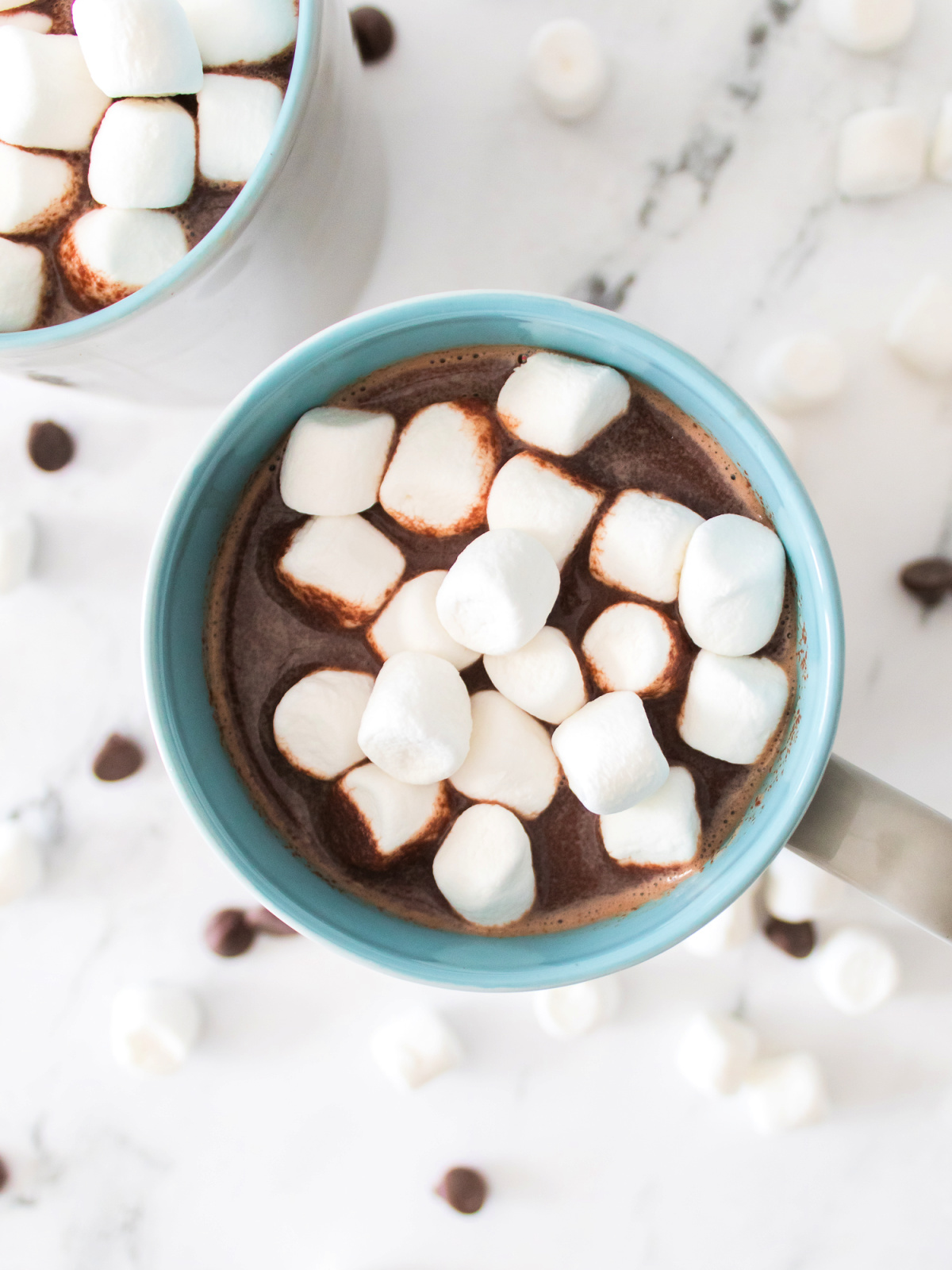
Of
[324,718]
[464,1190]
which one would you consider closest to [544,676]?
[324,718]

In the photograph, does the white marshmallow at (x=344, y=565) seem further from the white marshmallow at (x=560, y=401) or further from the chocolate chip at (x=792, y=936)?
the chocolate chip at (x=792, y=936)

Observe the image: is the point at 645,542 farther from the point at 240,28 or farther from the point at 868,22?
the point at 868,22

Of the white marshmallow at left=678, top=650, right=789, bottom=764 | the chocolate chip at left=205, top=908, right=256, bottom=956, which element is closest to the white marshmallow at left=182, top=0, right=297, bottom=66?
the white marshmallow at left=678, top=650, right=789, bottom=764

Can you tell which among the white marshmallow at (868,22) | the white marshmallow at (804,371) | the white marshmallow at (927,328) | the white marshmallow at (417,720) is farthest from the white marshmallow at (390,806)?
the white marshmallow at (868,22)

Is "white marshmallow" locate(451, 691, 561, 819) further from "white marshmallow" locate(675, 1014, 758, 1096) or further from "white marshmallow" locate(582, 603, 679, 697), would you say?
"white marshmallow" locate(675, 1014, 758, 1096)

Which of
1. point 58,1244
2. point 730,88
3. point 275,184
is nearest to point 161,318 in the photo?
point 275,184

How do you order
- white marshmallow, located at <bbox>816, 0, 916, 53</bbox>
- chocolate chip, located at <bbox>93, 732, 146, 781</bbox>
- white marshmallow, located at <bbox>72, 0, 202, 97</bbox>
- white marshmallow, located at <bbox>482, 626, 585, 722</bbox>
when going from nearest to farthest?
white marshmallow, located at <bbox>72, 0, 202, 97</bbox>
white marshmallow, located at <bbox>482, 626, 585, 722</bbox>
white marshmallow, located at <bbox>816, 0, 916, 53</bbox>
chocolate chip, located at <bbox>93, 732, 146, 781</bbox>
